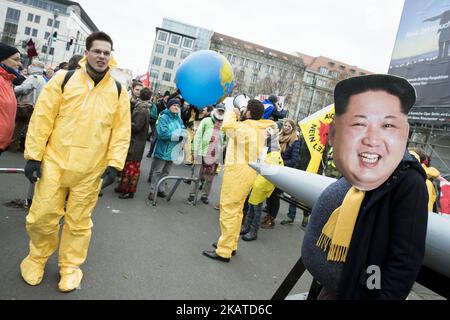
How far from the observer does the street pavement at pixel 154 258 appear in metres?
2.92

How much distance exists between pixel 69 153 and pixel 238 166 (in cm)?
181

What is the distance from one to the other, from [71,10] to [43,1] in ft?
25.6

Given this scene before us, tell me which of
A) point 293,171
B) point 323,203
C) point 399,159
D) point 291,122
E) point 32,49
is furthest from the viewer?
point 32,49

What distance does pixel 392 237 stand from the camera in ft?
4.30

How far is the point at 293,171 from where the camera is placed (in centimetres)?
244

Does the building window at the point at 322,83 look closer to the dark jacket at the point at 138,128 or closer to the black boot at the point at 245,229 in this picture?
the dark jacket at the point at 138,128

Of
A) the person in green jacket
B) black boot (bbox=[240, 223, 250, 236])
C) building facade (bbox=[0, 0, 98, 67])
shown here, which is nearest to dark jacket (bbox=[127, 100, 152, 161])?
the person in green jacket

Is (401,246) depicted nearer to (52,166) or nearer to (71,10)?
(52,166)

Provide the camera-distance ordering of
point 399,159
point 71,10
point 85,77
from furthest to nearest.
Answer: point 71,10 < point 85,77 < point 399,159

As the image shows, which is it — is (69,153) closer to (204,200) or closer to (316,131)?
(316,131)

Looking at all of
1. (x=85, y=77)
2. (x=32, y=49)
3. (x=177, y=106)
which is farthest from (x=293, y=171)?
(x=32, y=49)

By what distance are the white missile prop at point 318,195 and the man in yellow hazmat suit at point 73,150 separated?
4.07 feet

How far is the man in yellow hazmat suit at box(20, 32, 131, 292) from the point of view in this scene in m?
2.58
